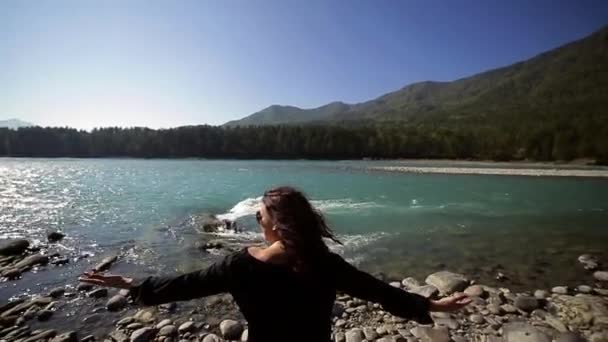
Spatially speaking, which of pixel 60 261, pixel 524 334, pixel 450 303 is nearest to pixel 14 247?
pixel 60 261

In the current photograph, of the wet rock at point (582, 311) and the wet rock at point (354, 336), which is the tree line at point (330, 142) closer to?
the wet rock at point (582, 311)

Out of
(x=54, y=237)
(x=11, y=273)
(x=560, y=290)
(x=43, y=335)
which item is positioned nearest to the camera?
(x=43, y=335)

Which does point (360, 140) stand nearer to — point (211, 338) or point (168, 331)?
point (168, 331)

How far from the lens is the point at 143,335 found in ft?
25.3

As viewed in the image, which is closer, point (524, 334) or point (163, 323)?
point (524, 334)

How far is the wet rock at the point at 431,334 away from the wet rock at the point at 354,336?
3.70ft

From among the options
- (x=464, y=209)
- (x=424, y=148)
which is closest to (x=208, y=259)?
(x=464, y=209)

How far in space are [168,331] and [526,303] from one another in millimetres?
8850

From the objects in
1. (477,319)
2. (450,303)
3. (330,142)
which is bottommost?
(477,319)

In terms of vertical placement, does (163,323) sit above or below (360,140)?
below

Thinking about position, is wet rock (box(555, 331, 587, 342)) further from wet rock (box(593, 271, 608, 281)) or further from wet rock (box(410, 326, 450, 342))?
wet rock (box(593, 271, 608, 281))

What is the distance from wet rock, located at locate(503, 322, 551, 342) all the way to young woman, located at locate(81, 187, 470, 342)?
654 cm

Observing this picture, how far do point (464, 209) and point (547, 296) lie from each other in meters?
17.9

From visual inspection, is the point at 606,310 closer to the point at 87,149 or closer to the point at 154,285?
the point at 154,285
